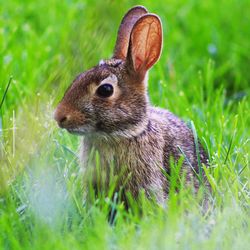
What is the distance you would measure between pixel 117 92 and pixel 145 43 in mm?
438

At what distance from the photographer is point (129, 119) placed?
4.77m

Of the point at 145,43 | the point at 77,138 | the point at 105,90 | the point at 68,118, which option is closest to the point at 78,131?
the point at 68,118

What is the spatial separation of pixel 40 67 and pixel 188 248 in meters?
3.00

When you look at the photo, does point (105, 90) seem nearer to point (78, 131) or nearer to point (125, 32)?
point (78, 131)

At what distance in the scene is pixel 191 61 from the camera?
747cm

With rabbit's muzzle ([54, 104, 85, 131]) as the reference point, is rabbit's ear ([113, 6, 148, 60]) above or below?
above

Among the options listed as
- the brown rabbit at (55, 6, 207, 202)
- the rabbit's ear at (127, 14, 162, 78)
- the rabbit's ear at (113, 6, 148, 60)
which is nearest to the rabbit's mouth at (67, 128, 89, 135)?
the brown rabbit at (55, 6, 207, 202)

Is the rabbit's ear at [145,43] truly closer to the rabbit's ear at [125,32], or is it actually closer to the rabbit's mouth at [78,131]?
the rabbit's ear at [125,32]

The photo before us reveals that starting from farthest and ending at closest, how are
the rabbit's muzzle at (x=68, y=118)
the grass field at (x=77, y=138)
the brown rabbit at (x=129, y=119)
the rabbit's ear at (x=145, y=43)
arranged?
the rabbit's ear at (x=145, y=43), the brown rabbit at (x=129, y=119), the rabbit's muzzle at (x=68, y=118), the grass field at (x=77, y=138)

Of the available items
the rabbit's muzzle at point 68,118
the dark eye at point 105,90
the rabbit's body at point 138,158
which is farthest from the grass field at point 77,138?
the dark eye at point 105,90

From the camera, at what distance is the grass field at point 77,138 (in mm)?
3963

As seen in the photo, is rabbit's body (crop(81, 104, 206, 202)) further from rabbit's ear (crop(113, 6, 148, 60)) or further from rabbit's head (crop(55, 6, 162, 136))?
rabbit's ear (crop(113, 6, 148, 60))

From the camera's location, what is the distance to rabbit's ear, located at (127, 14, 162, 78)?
496 cm

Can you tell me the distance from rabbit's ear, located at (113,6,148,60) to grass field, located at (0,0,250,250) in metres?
0.36
